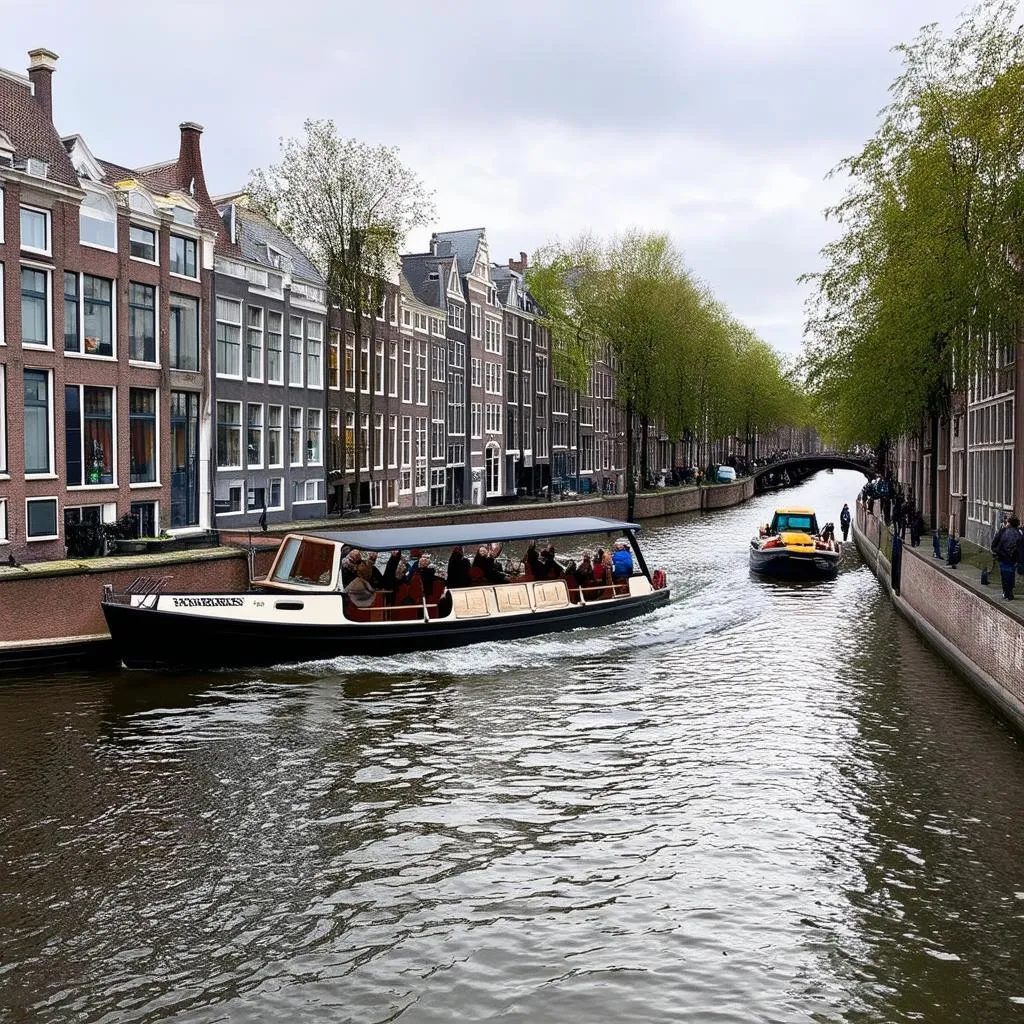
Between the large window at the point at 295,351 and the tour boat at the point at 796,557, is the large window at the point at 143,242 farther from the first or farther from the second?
the tour boat at the point at 796,557

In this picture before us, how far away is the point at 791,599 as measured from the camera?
34875 millimetres

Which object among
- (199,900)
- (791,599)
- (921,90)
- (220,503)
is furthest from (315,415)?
(199,900)

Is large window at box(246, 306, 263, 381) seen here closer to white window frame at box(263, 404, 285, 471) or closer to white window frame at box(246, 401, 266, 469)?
white window frame at box(246, 401, 266, 469)

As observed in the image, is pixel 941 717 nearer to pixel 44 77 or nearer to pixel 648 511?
pixel 44 77

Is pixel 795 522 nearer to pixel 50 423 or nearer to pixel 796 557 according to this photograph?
pixel 796 557

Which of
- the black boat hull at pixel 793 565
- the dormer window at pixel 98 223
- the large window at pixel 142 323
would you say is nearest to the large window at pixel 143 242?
the dormer window at pixel 98 223

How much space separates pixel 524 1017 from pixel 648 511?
62564 millimetres

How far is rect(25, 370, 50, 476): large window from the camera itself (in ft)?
103

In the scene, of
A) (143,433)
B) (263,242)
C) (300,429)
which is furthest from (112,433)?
(263,242)

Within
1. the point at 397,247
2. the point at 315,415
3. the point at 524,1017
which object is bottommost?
the point at 524,1017

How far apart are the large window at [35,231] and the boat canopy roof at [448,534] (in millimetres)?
13258

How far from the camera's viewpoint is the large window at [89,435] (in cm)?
3338

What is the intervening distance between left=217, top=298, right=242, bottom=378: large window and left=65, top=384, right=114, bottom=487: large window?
7.51m

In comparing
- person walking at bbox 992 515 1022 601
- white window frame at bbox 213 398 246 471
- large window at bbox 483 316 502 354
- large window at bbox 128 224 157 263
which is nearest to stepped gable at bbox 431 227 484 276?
large window at bbox 483 316 502 354
